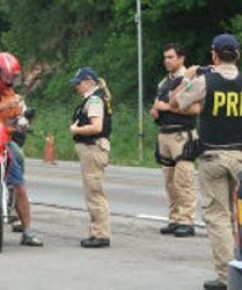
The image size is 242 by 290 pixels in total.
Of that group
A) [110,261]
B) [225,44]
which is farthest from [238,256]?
[110,261]

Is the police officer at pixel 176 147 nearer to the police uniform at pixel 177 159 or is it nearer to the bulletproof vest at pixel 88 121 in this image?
the police uniform at pixel 177 159

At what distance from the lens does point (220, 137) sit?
352 inches

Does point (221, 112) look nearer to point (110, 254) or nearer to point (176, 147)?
point (110, 254)

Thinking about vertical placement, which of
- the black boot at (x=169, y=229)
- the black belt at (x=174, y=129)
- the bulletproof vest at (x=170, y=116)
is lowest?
the black boot at (x=169, y=229)

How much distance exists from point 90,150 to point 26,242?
3.52 ft

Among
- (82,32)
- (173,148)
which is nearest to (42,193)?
(173,148)

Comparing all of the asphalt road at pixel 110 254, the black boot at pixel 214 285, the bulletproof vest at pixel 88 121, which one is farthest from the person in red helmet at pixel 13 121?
the black boot at pixel 214 285

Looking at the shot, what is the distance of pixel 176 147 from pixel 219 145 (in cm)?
318

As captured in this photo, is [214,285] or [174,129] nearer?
[214,285]

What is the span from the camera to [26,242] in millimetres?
11281

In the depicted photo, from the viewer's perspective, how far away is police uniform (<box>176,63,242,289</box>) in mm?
8805

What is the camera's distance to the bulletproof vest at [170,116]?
39.4ft

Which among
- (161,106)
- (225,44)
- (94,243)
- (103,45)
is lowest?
(94,243)

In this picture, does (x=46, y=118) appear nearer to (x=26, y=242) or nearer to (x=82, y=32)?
(x=82, y=32)
